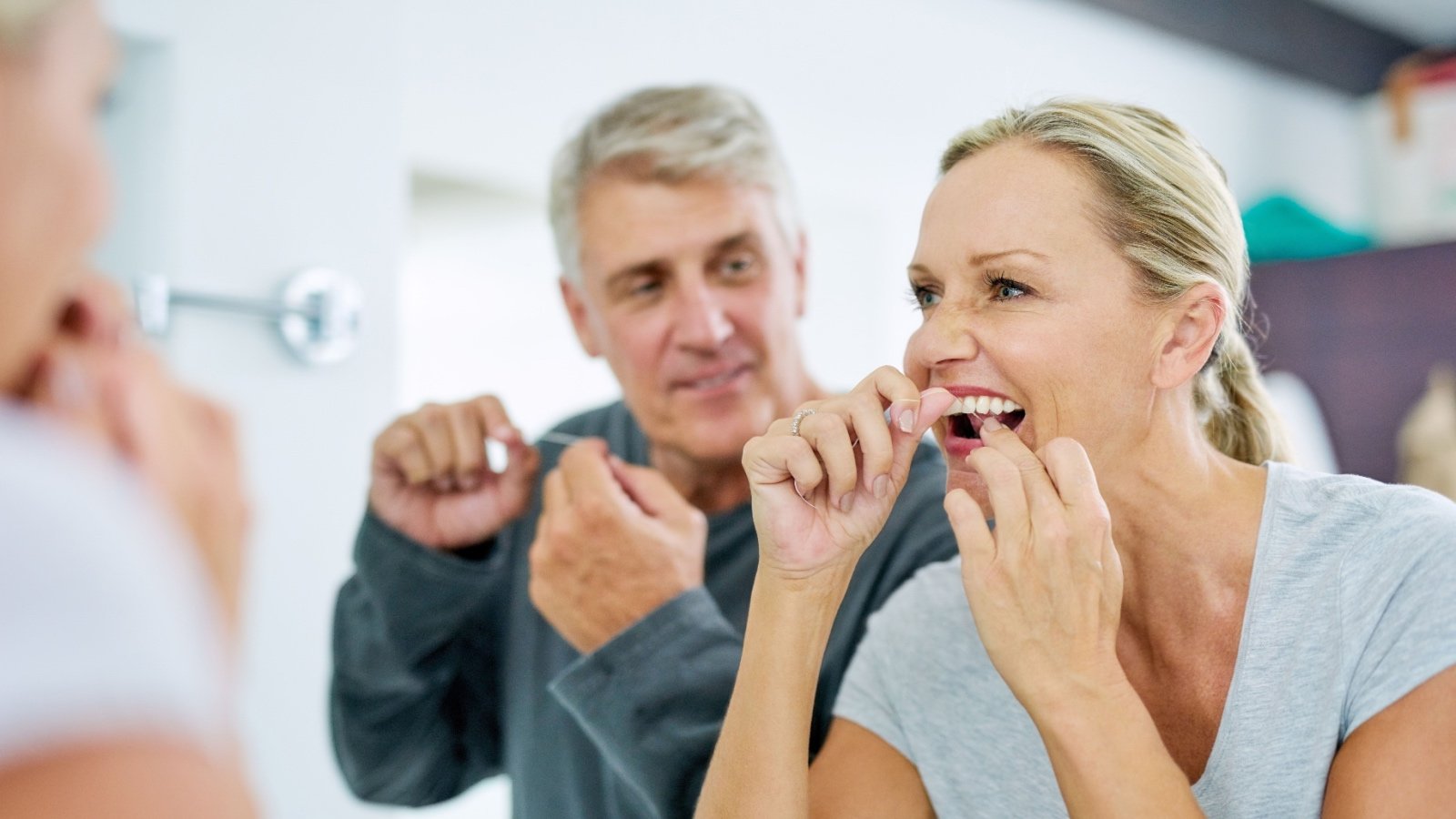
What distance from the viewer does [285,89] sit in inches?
53.9

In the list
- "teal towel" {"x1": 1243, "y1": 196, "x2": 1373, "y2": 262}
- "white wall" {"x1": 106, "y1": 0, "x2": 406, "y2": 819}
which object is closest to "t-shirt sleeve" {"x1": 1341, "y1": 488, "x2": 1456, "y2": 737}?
"white wall" {"x1": 106, "y1": 0, "x2": 406, "y2": 819}

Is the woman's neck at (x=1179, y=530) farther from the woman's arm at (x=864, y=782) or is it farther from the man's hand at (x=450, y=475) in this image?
the man's hand at (x=450, y=475)

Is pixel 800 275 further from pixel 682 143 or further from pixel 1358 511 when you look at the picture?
pixel 1358 511

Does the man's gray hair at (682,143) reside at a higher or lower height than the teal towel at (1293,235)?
lower

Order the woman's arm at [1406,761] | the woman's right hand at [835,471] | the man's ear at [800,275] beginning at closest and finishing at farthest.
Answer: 1. the woman's arm at [1406,761]
2. the woman's right hand at [835,471]
3. the man's ear at [800,275]

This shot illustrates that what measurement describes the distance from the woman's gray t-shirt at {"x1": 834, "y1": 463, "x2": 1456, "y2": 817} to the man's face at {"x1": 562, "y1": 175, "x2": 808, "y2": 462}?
0.98 feet

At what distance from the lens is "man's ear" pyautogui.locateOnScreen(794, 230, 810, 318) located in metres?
1.20

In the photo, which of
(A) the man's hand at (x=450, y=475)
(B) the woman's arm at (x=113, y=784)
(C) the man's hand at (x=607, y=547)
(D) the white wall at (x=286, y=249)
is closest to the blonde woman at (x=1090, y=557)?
(C) the man's hand at (x=607, y=547)

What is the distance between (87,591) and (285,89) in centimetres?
118

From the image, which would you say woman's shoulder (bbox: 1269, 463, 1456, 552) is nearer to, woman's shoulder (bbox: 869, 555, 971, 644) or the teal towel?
woman's shoulder (bbox: 869, 555, 971, 644)

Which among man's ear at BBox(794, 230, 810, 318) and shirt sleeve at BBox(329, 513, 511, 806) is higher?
man's ear at BBox(794, 230, 810, 318)

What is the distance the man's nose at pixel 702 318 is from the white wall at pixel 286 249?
498mm

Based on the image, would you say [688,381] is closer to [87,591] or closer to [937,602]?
[937,602]

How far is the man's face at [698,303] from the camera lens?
1115 millimetres
